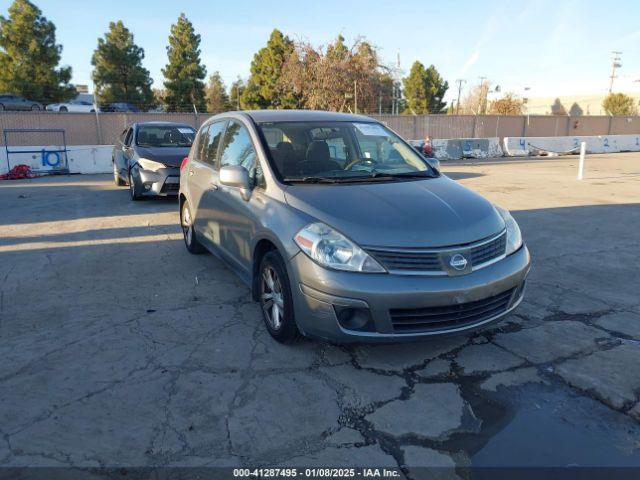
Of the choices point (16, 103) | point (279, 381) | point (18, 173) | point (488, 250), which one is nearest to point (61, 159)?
point (18, 173)

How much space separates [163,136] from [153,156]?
1.22m

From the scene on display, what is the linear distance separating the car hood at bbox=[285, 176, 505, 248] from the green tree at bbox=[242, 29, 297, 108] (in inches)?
1511

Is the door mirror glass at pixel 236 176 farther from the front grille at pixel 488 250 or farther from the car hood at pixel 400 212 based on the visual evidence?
the front grille at pixel 488 250

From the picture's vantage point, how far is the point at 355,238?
10.3 feet

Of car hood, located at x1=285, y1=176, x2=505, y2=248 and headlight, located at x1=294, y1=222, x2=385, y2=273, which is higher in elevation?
car hood, located at x1=285, y1=176, x2=505, y2=248

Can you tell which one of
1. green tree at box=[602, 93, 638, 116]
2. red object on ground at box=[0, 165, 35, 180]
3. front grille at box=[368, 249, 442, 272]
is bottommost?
red object on ground at box=[0, 165, 35, 180]

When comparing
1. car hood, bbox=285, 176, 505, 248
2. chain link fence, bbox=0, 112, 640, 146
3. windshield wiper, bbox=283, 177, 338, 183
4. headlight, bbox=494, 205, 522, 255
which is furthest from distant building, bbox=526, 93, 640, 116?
windshield wiper, bbox=283, 177, 338, 183

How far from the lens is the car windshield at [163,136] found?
34.4ft

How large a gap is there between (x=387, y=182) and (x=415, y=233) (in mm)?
933

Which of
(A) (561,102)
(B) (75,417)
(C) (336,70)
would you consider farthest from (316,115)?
(A) (561,102)

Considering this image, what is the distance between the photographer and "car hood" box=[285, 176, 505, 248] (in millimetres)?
3180

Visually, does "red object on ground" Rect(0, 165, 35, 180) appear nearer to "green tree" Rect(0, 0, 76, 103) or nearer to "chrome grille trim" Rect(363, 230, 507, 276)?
"chrome grille trim" Rect(363, 230, 507, 276)

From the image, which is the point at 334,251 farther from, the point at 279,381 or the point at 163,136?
the point at 163,136

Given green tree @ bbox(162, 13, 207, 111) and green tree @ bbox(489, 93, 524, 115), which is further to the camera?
green tree @ bbox(489, 93, 524, 115)
